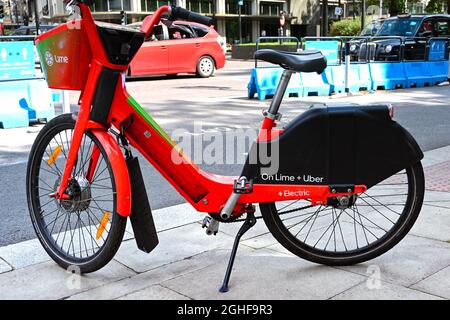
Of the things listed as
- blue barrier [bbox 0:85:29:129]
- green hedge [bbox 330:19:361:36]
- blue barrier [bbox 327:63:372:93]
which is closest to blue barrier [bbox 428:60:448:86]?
blue barrier [bbox 327:63:372:93]

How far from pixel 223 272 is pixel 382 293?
3.04ft

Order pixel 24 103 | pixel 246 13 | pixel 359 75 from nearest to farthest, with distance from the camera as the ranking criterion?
pixel 24 103 → pixel 359 75 → pixel 246 13

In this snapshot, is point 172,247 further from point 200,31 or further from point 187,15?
point 200,31

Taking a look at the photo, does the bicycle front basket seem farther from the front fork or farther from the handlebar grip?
the handlebar grip

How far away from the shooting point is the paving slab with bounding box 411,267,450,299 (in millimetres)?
2916

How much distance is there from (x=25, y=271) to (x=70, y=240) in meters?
0.50

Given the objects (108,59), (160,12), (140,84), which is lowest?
(140,84)

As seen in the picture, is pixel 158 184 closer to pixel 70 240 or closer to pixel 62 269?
pixel 70 240

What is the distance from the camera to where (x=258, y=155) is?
3082 millimetres

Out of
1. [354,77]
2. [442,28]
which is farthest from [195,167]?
[442,28]

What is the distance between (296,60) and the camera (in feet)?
9.80

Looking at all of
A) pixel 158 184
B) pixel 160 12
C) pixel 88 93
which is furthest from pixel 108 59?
pixel 158 184

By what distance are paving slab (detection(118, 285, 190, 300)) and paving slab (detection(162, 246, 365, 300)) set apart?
0.05 meters
